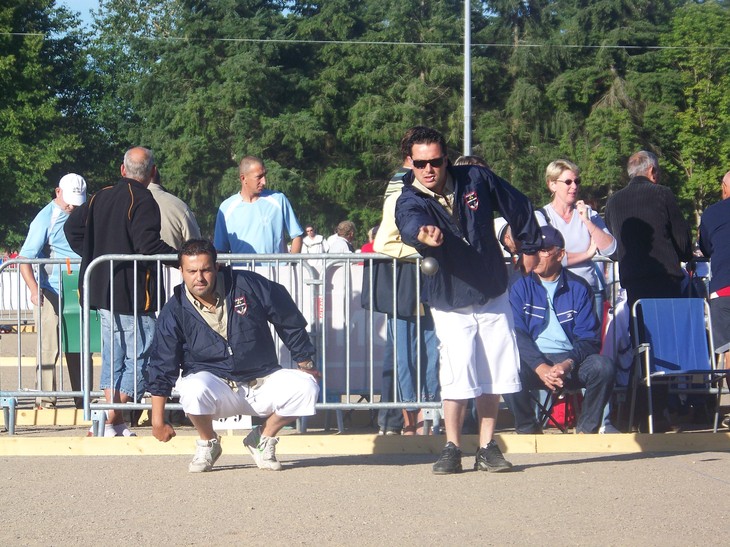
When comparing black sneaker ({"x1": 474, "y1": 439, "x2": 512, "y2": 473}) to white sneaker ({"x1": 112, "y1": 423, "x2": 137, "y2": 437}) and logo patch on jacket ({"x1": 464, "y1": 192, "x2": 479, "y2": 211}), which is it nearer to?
logo patch on jacket ({"x1": 464, "y1": 192, "x2": 479, "y2": 211})

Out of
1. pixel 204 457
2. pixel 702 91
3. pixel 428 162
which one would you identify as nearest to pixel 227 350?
pixel 204 457

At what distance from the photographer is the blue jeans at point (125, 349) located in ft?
27.5

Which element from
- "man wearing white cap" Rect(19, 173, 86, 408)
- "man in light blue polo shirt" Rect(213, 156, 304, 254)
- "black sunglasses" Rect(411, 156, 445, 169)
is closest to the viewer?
"black sunglasses" Rect(411, 156, 445, 169)

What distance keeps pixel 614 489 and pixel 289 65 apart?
147 ft

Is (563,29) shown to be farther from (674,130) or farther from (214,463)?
(214,463)

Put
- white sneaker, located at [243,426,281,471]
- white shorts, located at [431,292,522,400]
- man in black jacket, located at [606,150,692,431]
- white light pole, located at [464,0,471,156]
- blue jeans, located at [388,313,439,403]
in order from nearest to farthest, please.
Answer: white shorts, located at [431,292,522,400] < white sneaker, located at [243,426,281,471] < blue jeans, located at [388,313,439,403] < man in black jacket, located at [606,150,692,431] < white light pole, located at [464,0,471,156]

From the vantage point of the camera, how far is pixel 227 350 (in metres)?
6.84

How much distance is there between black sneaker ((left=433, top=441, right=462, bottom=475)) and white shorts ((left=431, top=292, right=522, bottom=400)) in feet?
0.97

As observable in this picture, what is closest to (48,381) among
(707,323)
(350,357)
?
(350,357)

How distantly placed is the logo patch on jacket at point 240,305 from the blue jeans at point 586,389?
2.21 metres

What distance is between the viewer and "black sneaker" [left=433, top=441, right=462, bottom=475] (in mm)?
6688

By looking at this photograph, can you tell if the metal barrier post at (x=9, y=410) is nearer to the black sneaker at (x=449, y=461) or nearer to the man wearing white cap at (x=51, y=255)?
the man wearing white cap at (x=51, y=255)

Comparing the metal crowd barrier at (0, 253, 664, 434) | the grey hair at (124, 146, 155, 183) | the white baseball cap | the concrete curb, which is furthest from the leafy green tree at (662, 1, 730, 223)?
the grey hair at (124, 146, 155, 183)

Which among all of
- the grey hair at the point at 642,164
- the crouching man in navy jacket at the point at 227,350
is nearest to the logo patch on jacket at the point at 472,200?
the crouching man in navy jacket at the point at 227,350
